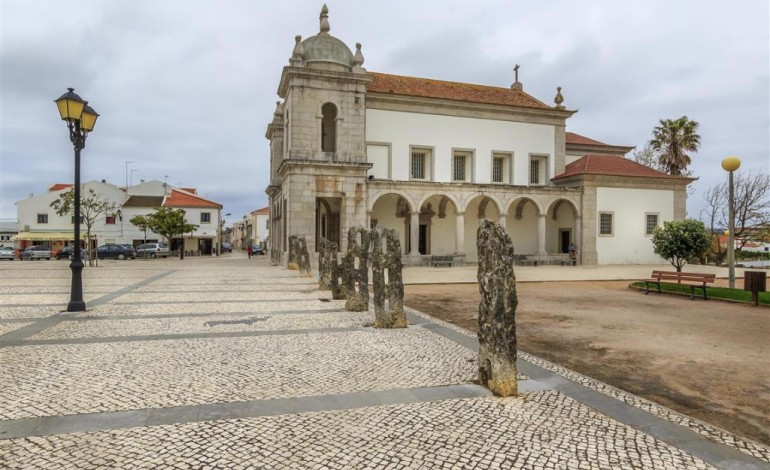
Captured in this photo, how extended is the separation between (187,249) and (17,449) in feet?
174

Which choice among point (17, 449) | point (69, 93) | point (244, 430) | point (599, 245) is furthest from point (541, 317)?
point (599, 245)

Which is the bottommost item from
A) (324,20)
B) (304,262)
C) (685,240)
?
(304,262)

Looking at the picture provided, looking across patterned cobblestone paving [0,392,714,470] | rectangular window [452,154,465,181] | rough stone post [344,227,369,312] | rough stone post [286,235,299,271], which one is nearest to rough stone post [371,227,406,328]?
rough stone post [344,227,369,312]

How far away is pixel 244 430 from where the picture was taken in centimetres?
407

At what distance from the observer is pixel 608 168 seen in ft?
105

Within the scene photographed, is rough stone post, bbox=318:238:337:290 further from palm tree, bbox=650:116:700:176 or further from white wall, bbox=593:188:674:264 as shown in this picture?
palm tree, bbox=650:116:700:176

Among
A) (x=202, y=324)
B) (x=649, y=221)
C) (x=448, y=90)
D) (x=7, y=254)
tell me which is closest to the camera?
(x=202, y=324)

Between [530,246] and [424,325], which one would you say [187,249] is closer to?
[530,246]

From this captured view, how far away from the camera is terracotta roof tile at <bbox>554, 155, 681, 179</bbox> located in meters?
31.2

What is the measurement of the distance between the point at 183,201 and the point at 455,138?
34663 mm

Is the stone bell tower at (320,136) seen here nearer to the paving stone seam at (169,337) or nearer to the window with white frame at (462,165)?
the window with white frame at (462,165)

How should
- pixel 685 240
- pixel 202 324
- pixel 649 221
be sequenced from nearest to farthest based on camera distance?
pixel 202 324, pixel 685 240, pixel 649 221

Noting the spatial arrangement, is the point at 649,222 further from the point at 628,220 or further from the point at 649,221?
the point at 628,220

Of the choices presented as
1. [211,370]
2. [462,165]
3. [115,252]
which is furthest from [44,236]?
[211,370]
